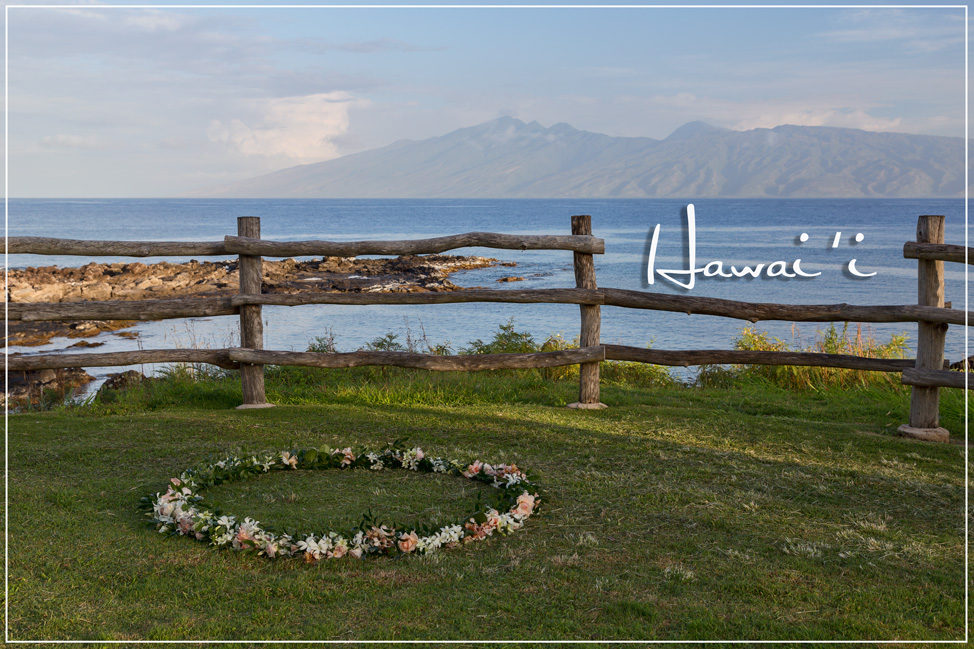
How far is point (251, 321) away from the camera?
24.0ft

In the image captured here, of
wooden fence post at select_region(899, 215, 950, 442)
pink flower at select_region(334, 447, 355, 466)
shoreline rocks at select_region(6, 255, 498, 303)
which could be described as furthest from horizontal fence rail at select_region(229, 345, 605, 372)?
shoreline rocks at select_region(6, 255, 498, 303)

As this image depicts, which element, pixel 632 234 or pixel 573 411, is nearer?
pixel 573 411

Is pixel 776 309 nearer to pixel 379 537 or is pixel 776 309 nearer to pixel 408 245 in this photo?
pixel 408 245

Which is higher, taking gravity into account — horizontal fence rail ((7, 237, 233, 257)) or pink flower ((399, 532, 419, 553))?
horizontal fence rail ((7, 237, 233, 257))

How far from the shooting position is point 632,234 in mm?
64375

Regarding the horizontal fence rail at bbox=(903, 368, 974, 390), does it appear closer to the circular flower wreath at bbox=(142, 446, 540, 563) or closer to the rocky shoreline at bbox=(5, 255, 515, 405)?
the circular flower wreath at bbox=(142, 446, 540, 563)

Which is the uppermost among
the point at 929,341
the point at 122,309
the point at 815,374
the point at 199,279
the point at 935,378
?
the point at 199,279

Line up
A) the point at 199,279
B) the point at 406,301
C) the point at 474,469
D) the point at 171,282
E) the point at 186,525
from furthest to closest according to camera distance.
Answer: the point at 199,279, the point at 171,282, the point at 406,301, the point at 474,469, the point at 186,525

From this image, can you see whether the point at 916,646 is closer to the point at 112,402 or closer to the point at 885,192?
the point at 112,402

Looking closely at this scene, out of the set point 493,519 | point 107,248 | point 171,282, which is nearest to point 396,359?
point 107,248

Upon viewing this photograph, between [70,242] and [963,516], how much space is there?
7.29 m

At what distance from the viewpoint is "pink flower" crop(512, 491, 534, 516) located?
4211 mm

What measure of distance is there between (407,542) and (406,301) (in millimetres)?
3795

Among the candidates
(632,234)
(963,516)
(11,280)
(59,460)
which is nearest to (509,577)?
(963,516)
